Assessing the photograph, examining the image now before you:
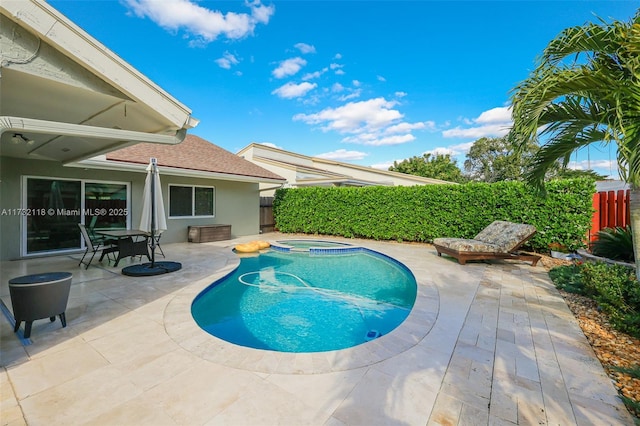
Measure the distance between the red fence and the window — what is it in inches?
616

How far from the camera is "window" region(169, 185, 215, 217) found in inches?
495

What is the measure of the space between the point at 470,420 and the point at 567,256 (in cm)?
935

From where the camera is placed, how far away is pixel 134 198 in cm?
1118

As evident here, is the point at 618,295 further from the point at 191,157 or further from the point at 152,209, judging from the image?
the point at 191,157

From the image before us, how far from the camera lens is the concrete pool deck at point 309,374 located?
2.36m

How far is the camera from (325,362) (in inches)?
125

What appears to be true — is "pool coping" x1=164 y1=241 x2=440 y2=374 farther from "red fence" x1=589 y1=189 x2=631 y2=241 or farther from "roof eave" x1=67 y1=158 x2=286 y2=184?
"red fence" x1=589 y1=189 x2=631 y2=241

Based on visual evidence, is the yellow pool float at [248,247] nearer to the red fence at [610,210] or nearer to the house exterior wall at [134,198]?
the house exterior wall at [134,198]

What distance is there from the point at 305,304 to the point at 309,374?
3036 mm

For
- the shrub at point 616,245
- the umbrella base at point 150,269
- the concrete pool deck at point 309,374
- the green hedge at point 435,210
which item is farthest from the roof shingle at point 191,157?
the shrub at point 616,245

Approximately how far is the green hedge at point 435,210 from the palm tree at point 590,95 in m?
4.42

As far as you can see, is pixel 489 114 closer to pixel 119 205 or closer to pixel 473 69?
pixel 473 69

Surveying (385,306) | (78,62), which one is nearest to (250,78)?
(78,62)

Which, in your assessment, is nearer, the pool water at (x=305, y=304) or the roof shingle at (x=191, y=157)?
the pool water at (x=305, y=304)
